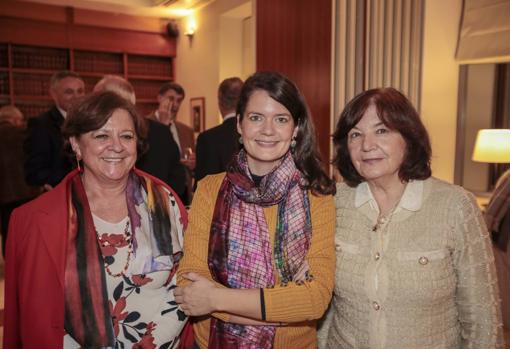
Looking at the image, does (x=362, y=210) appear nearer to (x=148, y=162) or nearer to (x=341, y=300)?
(x=341, y=300)

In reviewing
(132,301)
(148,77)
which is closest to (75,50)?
(148,77)

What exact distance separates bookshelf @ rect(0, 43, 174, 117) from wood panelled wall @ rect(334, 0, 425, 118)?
403 centimetres

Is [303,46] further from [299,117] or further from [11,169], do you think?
[11,169]

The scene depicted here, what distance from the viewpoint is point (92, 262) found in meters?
1.64

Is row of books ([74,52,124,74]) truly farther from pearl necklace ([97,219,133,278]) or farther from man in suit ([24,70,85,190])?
pearl necklace ([97,219,133,278])

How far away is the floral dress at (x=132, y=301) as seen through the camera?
5.49ft

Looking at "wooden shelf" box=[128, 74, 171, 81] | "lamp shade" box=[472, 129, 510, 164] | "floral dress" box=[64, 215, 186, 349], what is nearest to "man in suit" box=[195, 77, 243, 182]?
"floral dress" box=[64, 215, 186, 349]

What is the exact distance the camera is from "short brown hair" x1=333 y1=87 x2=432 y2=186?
1510mm

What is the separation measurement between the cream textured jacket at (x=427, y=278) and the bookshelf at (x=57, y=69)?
5.82 metres

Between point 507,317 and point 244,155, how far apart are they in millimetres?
2406

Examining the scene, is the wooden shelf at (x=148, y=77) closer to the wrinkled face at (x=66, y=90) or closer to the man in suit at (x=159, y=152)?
the wrinkled face at (x=66, y=90)

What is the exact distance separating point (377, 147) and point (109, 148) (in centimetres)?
104

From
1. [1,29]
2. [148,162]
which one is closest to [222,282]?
[148,162]

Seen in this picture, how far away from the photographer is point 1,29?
6.62m
